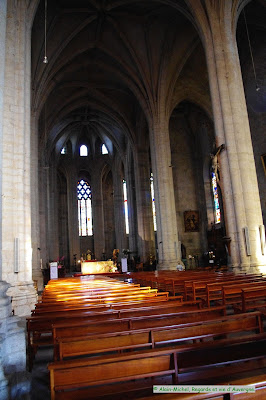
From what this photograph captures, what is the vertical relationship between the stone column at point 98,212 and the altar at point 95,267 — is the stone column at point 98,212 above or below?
above

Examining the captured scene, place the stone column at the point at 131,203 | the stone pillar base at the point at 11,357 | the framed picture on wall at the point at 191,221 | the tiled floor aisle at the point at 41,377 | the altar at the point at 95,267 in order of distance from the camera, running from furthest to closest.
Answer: the stone column at the point at 131,203, the framed picture on wall at the point at 191,221, the altar at the point at 95,267, the tiled floor aisle at the point at 41,377, the stone pillar base at the point at 11,357

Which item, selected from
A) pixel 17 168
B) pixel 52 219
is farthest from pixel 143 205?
pixel 17 168

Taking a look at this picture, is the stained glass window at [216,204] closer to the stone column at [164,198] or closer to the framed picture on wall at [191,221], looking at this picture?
the framed picture on wall at [191,221]

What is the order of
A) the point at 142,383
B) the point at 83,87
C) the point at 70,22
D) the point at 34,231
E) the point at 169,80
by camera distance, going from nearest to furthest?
the point at 142,383 < the point at 34,231 < the point at 70,22 < the point at 169,80 < the point at 83,87

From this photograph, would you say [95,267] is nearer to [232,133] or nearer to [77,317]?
[232,133]

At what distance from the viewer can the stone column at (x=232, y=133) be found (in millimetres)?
11117

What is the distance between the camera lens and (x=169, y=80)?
1992cm

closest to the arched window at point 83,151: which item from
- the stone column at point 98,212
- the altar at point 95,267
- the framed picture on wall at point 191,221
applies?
the stone column at point 98,212

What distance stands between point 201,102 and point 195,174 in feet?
21.7

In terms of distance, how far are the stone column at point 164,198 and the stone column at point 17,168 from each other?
1140cm

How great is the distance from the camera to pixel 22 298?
724cm

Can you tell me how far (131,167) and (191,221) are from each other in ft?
28.2

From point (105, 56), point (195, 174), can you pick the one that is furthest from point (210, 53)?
point (195, 174)

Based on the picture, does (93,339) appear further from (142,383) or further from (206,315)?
(206,315)
